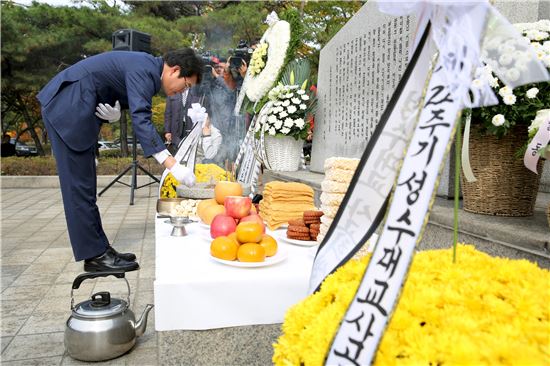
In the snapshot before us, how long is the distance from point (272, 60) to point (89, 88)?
272 cm

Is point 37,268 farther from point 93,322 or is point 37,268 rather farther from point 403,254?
point 403,254

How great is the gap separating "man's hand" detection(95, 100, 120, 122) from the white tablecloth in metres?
1.96

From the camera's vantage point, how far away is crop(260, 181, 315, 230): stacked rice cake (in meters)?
2.37

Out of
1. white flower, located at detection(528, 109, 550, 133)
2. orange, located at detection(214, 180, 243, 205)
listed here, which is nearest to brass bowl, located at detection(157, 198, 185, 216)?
orange, located at detection(214, 180, 243, 205)

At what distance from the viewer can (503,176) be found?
2.06 meters

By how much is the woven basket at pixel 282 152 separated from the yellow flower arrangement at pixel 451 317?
451cm

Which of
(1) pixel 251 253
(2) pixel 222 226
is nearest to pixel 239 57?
(2) pixel 222 226

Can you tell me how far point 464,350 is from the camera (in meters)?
0.66

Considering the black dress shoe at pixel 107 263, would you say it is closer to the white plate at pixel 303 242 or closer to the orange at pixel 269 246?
the white plate at pixel 303 242

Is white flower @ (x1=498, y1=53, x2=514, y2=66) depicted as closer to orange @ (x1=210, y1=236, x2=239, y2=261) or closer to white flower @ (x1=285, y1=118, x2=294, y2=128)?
orange @ (x1=210, y1=236, x2=239, y2=261)

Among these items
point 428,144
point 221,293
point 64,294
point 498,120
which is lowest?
point 64,294

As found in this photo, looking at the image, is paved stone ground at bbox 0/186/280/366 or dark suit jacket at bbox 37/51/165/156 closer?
paved stone ground at bbox 0/186/280/366

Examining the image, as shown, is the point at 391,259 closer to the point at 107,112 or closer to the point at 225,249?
the point at 225,249

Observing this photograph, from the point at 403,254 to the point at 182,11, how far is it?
1955cm
